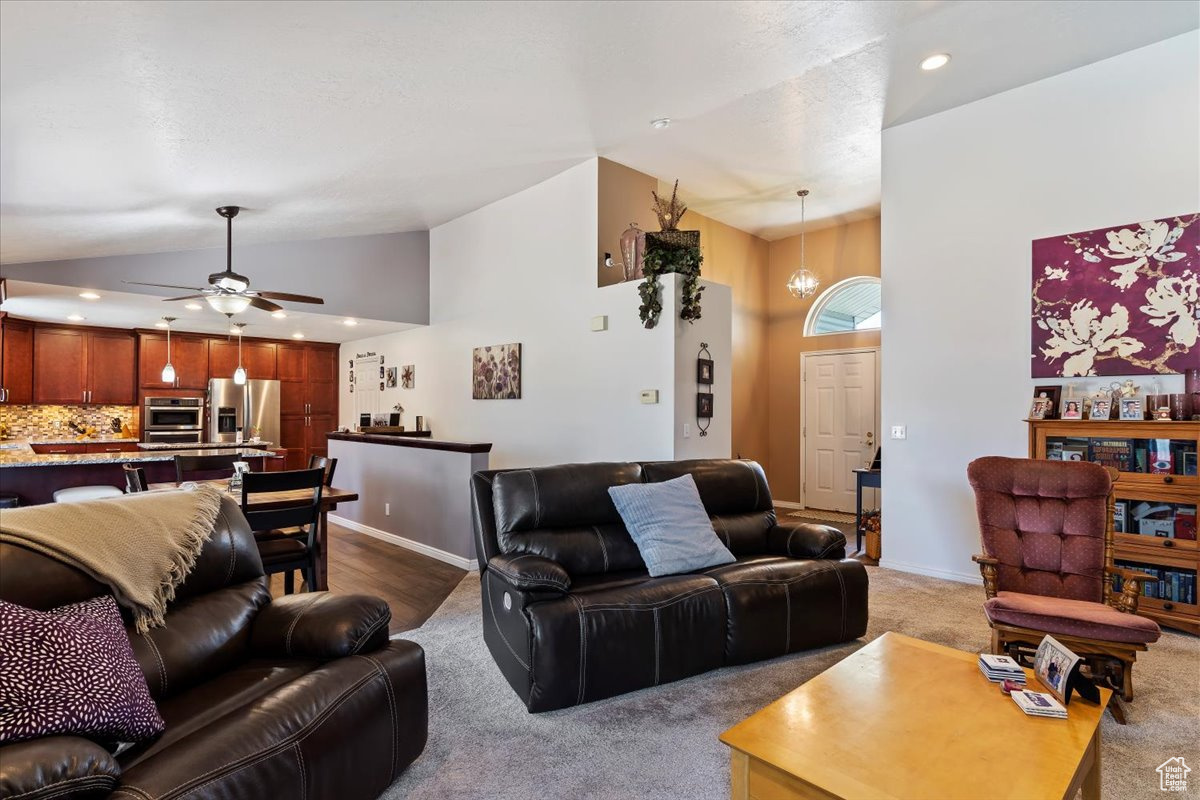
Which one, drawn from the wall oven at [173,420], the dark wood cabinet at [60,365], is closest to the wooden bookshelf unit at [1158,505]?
the wall oven at [173,420]

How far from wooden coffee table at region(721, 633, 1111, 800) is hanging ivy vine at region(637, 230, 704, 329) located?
117 inches

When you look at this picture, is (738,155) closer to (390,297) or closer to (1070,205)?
(1070,205)

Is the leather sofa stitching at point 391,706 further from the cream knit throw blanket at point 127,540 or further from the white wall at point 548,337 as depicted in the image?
the white wall at point 548,337

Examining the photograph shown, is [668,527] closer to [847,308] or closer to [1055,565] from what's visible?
[1055,565]

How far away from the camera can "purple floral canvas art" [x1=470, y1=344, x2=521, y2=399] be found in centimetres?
580

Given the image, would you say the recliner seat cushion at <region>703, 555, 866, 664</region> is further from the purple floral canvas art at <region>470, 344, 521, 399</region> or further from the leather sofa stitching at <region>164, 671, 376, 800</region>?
the purple floral canvas art at <region>470, 344, 521, 399</region>

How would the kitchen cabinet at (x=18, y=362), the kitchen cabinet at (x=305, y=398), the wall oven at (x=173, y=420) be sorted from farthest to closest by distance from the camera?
the kitchen cabinet at (x=305, y=398) < the wall oven at (x=173, y=420) < the kitchen cabinet at (x=18, y=362)

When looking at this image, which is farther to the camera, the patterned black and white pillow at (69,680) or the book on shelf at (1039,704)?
the book on shelf at (1039,704)

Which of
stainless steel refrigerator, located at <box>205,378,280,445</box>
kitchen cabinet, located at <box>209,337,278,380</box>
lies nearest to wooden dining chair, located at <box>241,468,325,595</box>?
stainless steel refrigerator, located at <box>205,378,280,445</box>

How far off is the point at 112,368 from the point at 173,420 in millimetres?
910

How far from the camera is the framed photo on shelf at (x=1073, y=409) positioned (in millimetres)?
3643

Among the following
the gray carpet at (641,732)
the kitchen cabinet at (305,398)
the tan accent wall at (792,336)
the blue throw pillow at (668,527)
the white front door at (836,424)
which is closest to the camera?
the gray carpet at (641,732)

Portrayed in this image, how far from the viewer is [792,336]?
24.5 feet

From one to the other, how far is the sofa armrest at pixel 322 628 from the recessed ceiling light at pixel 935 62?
4180 mm
